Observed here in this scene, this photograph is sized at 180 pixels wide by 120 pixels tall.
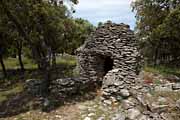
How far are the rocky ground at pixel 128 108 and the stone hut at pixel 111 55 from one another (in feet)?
3.65

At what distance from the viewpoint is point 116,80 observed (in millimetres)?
19844

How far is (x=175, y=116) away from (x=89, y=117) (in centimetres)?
418

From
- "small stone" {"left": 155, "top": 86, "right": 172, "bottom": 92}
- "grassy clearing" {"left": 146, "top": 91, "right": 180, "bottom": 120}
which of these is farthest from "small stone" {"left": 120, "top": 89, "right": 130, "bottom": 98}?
"grassy clearing" {"left": 146, "top": 91, "right": 180, "bottom": 120}

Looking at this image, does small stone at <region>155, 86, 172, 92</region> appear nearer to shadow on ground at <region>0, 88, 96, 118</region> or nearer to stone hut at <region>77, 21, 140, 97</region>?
stone hut at <region>77, 21, 140, 97</region>

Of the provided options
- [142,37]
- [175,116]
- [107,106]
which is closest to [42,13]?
[107,106]

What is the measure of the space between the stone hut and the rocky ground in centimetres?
111

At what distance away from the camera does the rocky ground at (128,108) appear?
15.5 metres

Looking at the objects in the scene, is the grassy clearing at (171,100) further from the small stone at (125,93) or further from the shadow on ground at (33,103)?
the shadow on ground at (33,103)

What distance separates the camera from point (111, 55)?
2147cm

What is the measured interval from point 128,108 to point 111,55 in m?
5.02

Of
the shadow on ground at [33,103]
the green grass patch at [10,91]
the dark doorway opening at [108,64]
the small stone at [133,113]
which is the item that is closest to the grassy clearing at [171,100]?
the small stone at [133,113]

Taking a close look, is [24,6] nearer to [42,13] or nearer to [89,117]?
[42,13]

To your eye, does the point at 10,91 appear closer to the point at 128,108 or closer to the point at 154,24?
the point at 128,108

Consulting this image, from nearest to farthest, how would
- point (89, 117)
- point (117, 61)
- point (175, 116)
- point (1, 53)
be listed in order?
point (175, 116) < point (89, 117) < point (117, 61) < point (1, 53)
